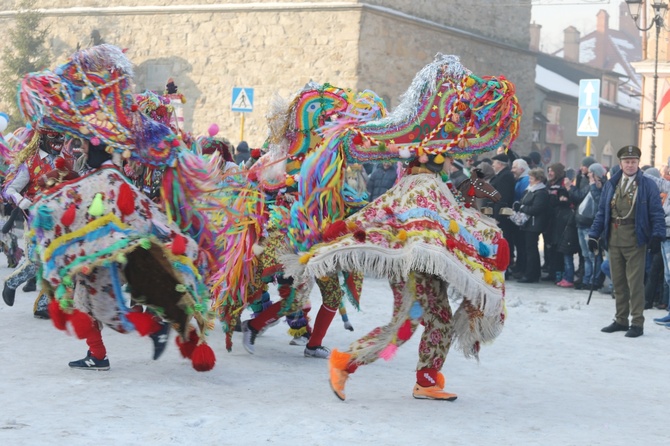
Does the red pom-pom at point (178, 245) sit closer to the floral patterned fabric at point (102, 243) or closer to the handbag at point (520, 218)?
the floral patterned fabric at point (102, 243)

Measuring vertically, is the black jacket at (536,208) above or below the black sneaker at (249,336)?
above

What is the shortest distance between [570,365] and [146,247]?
12.3 ft

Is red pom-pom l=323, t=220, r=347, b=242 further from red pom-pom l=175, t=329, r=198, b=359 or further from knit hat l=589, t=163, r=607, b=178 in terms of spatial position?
knit hat l=589, t=163, r=607, b=178

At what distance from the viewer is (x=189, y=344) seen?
7453mm

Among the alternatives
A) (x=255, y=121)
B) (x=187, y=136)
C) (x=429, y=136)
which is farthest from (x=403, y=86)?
(x=429, y=136)

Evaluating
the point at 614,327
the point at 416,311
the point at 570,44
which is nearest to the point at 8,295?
the point at 416,311

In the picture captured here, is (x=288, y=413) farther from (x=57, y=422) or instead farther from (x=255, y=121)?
(x=255, y=121)

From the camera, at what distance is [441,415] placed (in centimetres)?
663

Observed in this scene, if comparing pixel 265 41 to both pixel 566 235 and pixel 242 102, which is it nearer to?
pixel 242 102

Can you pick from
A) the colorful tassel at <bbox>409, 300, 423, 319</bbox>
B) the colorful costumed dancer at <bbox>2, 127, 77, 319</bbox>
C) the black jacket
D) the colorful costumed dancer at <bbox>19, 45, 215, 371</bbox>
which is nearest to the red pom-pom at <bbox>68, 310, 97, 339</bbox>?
the colorful costumed dancer at <bbox>19, 45, 215, 371</bbox>

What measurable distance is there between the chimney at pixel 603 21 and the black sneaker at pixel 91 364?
3091 inches

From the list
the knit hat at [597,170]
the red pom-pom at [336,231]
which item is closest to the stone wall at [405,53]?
the knit hat at [597,170]

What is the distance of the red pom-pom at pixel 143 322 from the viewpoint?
23.6ft

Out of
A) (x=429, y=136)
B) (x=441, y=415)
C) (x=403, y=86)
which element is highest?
(x=403, y=86)
